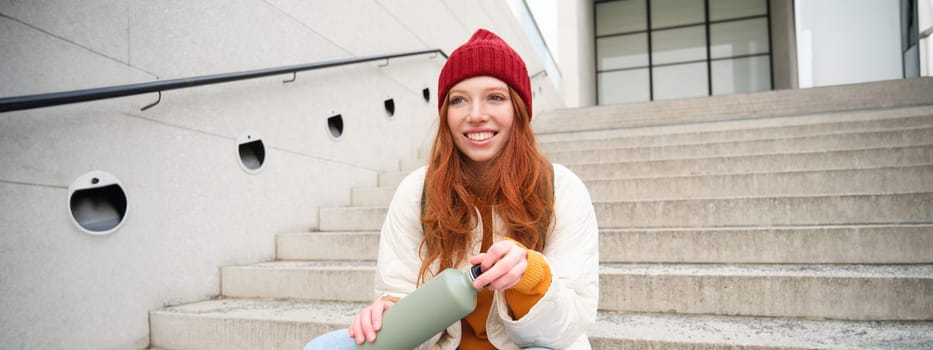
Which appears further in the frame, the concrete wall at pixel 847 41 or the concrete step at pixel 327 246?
the concrete wall at pixel 847 41

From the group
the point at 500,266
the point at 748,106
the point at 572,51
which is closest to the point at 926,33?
the point at 748,106

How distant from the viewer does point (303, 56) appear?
285 centimetres

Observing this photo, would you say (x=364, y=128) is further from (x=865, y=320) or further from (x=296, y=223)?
(x=865, y=320)

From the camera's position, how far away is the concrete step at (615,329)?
4.58 feet

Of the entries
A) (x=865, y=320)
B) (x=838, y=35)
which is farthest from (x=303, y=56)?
(x=838, y=35)

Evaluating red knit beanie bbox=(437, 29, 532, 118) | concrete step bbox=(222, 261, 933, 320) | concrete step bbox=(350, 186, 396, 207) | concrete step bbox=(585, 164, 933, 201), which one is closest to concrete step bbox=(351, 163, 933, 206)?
concrete step bbox=(585, 164, 933, 201)

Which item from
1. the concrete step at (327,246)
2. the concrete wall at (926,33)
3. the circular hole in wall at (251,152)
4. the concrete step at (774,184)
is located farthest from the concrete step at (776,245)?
the concrete wall at (926,33)

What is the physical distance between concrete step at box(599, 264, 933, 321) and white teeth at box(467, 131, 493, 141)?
966 mm

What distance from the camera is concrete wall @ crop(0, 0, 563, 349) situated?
1505mm

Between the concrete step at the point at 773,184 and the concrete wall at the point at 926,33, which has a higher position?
the concrete wall at the point at 926,33

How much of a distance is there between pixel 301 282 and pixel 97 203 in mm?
802

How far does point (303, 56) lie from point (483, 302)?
2.24 metres

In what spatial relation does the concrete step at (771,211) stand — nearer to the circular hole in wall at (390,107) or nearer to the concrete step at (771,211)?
the concrete step at (771,211)

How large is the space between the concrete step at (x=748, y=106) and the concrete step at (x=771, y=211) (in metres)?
2.70
